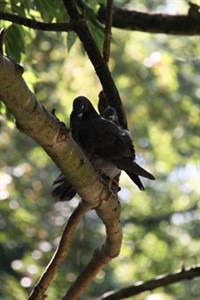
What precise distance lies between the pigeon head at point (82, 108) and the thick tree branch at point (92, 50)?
0.09 metres

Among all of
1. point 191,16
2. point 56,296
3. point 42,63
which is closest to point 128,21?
point 191,16

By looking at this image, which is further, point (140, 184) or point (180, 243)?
point (180, 243)

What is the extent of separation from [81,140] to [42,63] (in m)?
6.28

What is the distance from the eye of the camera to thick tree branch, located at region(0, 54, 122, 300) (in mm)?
2031

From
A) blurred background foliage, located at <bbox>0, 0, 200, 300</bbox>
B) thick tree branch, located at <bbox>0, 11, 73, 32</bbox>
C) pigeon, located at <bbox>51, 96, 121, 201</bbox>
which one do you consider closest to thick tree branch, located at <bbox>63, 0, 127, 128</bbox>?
→ thick tree branch, located at <bbox>0, 11, 73, 32</bbox>

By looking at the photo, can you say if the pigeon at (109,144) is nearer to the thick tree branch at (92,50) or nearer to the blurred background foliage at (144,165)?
the thick tree branch at (92,50)

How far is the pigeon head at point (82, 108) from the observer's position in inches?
121

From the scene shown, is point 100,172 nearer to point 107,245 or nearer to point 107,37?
point 107,245

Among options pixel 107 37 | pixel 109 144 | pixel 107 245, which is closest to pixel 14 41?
pixel 107 37

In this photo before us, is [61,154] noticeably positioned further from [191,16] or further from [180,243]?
[180,243]

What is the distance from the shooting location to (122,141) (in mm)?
2947

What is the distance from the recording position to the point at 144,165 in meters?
8.32

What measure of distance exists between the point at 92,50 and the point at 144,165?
536cm

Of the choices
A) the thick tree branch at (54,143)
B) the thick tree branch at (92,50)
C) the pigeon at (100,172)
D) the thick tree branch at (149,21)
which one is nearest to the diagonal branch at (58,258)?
the thick tree branch at (54,143)
